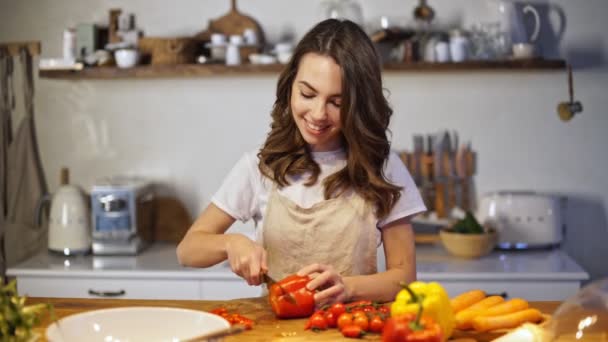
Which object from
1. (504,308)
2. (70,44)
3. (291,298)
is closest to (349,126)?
(291,298)

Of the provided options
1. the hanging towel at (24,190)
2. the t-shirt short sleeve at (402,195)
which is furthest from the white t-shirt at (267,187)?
the hanging towel at (24,190)

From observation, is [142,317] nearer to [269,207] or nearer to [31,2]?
[269,207]

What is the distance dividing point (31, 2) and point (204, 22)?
2.77ft

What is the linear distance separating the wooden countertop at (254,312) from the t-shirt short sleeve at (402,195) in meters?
0.38

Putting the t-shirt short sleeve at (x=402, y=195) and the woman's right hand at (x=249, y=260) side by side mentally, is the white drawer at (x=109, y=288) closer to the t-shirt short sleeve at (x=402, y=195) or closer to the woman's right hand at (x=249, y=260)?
the t-shirt short sleeve at (x=402, y=195)

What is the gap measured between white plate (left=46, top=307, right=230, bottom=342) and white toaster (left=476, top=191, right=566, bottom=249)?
2.35 m

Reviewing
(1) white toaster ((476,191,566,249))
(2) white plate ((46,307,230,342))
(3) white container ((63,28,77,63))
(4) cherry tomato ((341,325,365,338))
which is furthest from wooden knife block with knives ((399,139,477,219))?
(2) white plate ((46,307,230,342))

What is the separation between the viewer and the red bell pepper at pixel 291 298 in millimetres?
1993

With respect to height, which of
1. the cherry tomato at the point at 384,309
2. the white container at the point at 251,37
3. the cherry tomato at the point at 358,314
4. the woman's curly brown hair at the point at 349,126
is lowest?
the cherry tomato at the point at 384,309

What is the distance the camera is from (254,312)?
2.08 meters

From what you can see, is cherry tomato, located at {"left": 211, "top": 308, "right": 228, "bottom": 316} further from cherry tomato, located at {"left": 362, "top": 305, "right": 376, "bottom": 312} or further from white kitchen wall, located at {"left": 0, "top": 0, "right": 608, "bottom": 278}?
white kitchen wall, located at {"left": 0, "top": 0, "right": 608, "bottom": 278}

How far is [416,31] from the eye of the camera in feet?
13.2

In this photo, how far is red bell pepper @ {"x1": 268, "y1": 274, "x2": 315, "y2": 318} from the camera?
78.5 inches

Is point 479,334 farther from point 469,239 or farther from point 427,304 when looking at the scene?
point 469,239
